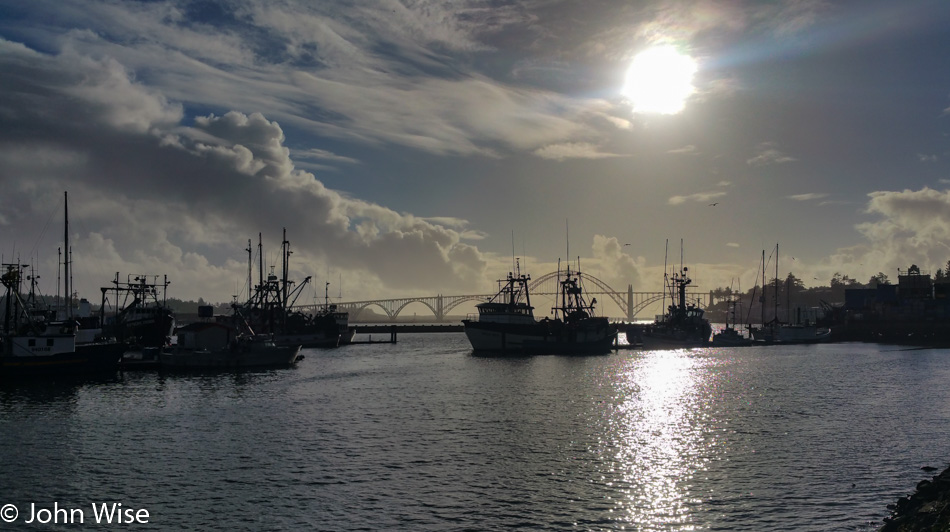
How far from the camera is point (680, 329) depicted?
535ft

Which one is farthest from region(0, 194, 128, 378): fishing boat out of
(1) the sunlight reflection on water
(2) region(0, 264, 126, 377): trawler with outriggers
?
(1) the sunlight reflection on water

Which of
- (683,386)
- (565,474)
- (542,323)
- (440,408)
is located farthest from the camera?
(542,323)

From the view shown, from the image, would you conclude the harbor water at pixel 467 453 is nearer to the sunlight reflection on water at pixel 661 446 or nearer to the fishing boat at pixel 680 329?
the sunlight reflection on water at pixel 661 446

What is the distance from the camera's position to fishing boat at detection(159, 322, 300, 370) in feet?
298

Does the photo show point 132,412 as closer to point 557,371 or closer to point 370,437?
point 370,437

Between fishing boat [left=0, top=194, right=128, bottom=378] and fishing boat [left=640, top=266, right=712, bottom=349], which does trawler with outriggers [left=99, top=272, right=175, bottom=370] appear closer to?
fishing boat [left=0, top=194, right=128, bottom=378]

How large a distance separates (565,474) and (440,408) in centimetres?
2493

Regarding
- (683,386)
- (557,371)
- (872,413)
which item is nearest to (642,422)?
(872,413)

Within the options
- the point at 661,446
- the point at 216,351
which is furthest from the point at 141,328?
the point at 661,446

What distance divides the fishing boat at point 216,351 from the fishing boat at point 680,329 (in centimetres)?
9162

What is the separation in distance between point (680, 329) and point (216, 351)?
10758 cm

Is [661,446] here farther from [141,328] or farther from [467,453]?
[141,328]

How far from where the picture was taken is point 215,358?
91875mm

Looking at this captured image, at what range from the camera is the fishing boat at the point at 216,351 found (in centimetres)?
9088
